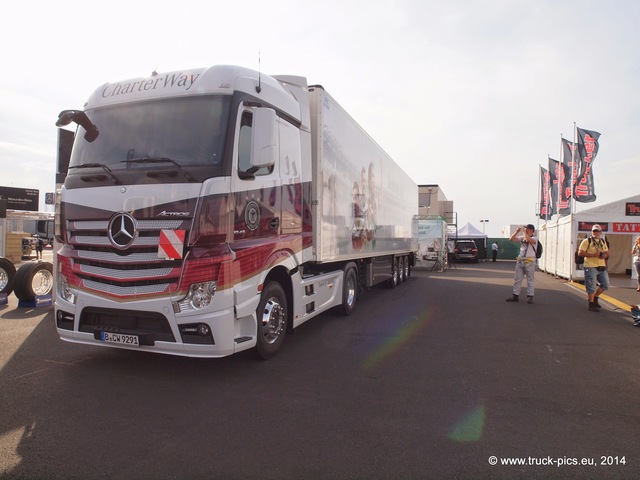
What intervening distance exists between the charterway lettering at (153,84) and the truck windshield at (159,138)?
183mm

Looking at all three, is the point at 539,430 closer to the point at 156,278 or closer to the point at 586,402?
the point at 586,402

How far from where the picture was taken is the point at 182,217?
13.5 feet

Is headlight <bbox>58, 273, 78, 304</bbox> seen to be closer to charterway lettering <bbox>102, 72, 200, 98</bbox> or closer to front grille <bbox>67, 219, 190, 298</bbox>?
front grille <bbox>67, 219, 190, 298</bbox>

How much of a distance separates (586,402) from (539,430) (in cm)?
96

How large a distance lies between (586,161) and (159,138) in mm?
18046

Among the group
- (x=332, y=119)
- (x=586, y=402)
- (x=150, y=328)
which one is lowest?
(x=586, y=402)

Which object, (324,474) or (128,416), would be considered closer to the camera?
(324,474)

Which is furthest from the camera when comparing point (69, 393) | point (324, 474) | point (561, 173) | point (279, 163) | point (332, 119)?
point (561, 173)

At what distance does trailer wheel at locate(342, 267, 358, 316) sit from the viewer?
816 centimetres

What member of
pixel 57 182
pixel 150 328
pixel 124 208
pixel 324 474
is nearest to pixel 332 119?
pixel 124 208

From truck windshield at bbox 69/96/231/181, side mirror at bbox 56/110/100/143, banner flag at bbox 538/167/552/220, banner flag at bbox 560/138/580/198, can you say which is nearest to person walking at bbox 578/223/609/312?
truck windshield at bbox 69/96/231/181

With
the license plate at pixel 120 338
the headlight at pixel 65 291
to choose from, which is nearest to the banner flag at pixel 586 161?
the license plate at pixel 120 338

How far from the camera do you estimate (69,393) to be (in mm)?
4098

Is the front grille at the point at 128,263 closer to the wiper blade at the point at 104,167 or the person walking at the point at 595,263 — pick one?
the wiper blade at the point at 104,167
